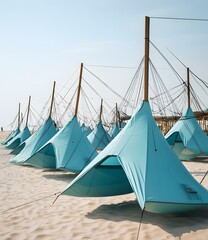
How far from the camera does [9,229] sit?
5.66 meters

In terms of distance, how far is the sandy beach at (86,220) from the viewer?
526cm

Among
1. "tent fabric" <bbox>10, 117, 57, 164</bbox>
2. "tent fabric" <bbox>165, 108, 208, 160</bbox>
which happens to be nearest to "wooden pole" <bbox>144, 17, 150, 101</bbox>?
"tent fabric" <bbox>10, 117, 57, 164</bbox>

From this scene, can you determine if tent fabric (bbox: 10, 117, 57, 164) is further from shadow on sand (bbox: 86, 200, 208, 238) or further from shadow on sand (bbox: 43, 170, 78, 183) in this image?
shadow on sand (bbox: 86, 200, 208, 238)

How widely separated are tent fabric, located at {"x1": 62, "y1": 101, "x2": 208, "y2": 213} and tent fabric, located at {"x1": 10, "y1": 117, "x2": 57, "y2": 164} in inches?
322

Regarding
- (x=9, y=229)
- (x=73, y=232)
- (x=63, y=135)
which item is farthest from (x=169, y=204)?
(x=63, y=135)

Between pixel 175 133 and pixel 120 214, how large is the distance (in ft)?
37.9

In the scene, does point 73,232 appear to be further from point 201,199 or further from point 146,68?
point 146,68

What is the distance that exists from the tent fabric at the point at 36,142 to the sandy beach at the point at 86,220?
6303 mm

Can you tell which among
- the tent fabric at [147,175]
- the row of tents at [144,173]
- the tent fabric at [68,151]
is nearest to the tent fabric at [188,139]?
the tent fabric at [68,151]

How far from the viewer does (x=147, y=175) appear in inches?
236

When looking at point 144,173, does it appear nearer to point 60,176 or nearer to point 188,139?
point 60,176

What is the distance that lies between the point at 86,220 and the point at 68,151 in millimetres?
6250

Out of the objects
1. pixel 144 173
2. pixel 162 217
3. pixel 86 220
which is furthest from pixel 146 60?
pixel 86 220

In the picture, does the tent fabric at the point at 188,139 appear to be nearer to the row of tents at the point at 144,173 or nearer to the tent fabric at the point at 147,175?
the row of tents at the point at 144,173
